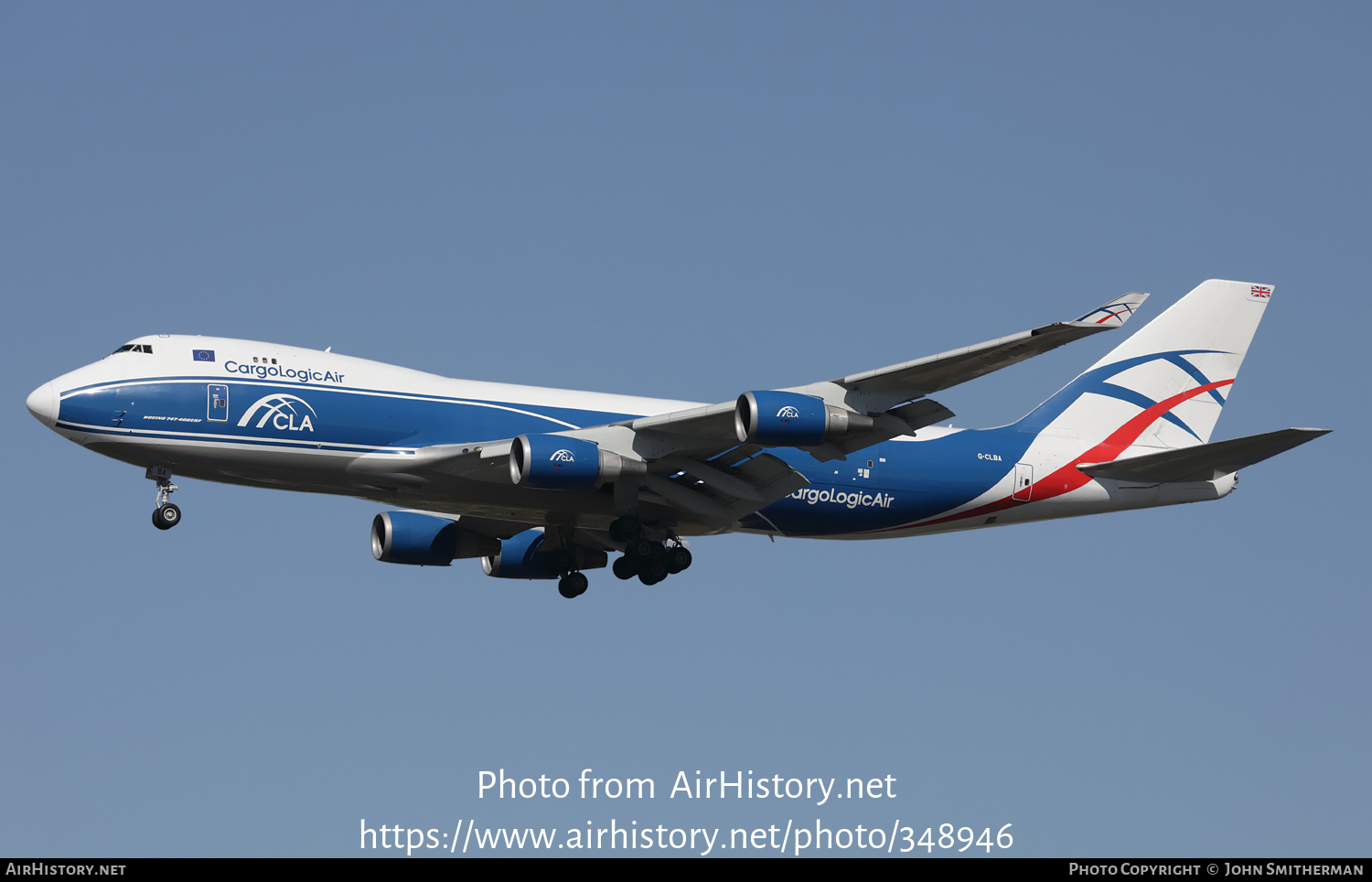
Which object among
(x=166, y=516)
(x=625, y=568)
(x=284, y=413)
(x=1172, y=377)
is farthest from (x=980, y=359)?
(x=166, y=516)

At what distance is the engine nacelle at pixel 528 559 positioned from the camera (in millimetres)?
37625

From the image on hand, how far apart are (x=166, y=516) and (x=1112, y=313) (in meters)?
18.7

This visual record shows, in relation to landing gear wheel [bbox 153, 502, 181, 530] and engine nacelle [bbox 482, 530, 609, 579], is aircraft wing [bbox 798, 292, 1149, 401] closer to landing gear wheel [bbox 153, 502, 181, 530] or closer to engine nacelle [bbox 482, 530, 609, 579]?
engine nacelle [bbox 482, 530, 609, 579]

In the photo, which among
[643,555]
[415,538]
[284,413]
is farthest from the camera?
[415,538]

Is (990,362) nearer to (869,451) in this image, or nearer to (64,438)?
(869,451)

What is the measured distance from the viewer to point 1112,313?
87.2ft

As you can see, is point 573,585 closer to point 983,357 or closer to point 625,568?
point 625,568

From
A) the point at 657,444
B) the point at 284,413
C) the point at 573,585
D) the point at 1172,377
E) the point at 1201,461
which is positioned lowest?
the point at 573,585

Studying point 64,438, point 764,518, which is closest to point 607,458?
point 764,518

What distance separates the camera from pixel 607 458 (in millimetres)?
31031

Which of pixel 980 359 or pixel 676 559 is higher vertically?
pixel 980 359

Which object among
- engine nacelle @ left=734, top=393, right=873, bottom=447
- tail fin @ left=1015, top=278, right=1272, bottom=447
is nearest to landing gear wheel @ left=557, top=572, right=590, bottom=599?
engine nacelle @ left=734, top=393, right=873, bottom=447

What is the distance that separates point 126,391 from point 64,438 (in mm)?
1519

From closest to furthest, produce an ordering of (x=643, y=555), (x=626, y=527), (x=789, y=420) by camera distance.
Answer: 1. (x=789, y=420)
2. (x=626, y=527)
3. (x=643, y=555)
